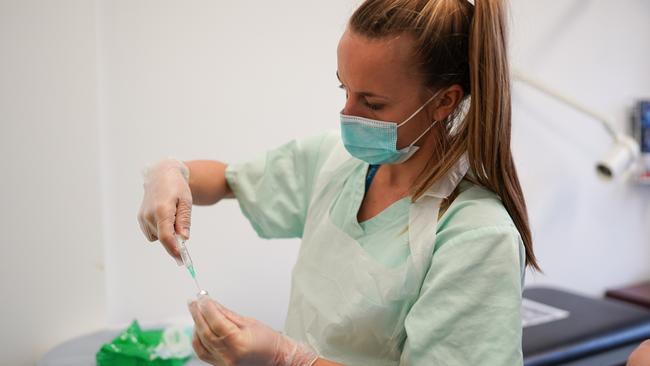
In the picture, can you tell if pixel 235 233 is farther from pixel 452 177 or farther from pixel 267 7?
pixel 452 177

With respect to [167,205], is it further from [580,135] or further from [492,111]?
[580,135]

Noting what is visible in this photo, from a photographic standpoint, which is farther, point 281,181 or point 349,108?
point 281,181

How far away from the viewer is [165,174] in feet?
3.31

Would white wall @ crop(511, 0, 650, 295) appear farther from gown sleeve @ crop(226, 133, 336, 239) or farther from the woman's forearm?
the woman's forearm

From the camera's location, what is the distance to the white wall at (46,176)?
4.61 feet

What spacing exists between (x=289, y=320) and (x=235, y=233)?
76cm

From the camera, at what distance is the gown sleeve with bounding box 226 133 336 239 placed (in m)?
1.15

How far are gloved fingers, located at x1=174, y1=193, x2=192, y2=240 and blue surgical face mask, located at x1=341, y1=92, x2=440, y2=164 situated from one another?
29cm

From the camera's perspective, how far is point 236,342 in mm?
747

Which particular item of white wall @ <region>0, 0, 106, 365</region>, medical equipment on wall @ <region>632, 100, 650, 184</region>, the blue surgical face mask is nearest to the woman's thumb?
the blue surgical face mask

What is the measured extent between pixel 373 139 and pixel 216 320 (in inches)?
14.5

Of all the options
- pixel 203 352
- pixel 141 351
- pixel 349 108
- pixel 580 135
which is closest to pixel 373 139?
pixel 349 108

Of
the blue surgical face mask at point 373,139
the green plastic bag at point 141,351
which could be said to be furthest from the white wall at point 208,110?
the blue surgical face mask at point 373,139

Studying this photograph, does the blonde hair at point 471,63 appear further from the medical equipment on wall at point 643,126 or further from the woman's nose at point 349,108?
the medical equipment on wall at point 643,126
